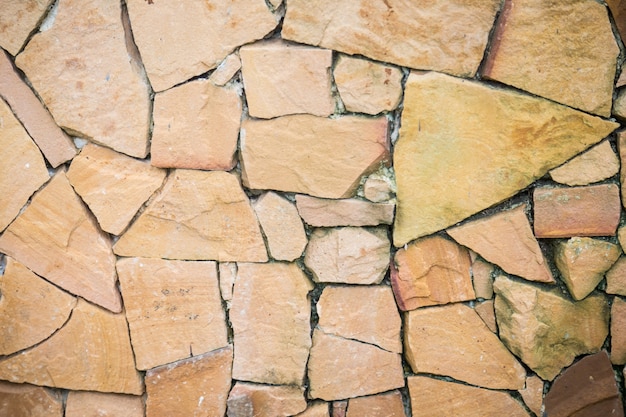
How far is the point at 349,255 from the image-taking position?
202 cm

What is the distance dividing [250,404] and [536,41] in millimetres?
1598

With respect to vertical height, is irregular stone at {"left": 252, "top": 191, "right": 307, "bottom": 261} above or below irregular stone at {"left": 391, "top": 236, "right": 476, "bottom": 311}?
above

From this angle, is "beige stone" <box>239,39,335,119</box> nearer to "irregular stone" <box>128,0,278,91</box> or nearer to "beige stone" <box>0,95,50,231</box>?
"irregular stone" <box>128,0,278,91</box>

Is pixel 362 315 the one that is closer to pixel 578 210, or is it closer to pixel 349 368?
pixel 349 368

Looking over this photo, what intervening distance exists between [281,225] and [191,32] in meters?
0.73

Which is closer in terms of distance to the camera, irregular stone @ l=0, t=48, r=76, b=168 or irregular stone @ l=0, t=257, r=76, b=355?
irregular stone @ l=0, t=48, r=76, b=168

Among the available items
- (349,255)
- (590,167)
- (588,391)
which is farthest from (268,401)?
(590,167)

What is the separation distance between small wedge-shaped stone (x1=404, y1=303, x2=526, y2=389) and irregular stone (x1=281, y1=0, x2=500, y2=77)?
853 mm

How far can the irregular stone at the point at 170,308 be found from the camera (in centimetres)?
210

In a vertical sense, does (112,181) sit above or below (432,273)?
above

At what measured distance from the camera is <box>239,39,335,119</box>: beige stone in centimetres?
189

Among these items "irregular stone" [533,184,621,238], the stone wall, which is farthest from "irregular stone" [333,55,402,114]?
"irregular stone" [533,184,621,238]

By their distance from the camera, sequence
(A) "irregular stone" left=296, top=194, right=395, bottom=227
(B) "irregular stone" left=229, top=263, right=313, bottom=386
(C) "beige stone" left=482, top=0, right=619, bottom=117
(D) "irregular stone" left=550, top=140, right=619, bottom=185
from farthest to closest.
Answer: (B) "irregular stone" left=229, top=263, right=313, bottom=386 → (A) "irregular stone" left=296, top=194, right=395, bottom=227 → (D) "irregular stone" left=550, top=140, right=619, bottom=185 → (C) "beige stone" left=482, top=0, right=619, bottom=117

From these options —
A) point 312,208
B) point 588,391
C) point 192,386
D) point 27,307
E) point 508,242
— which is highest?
point 312,208
